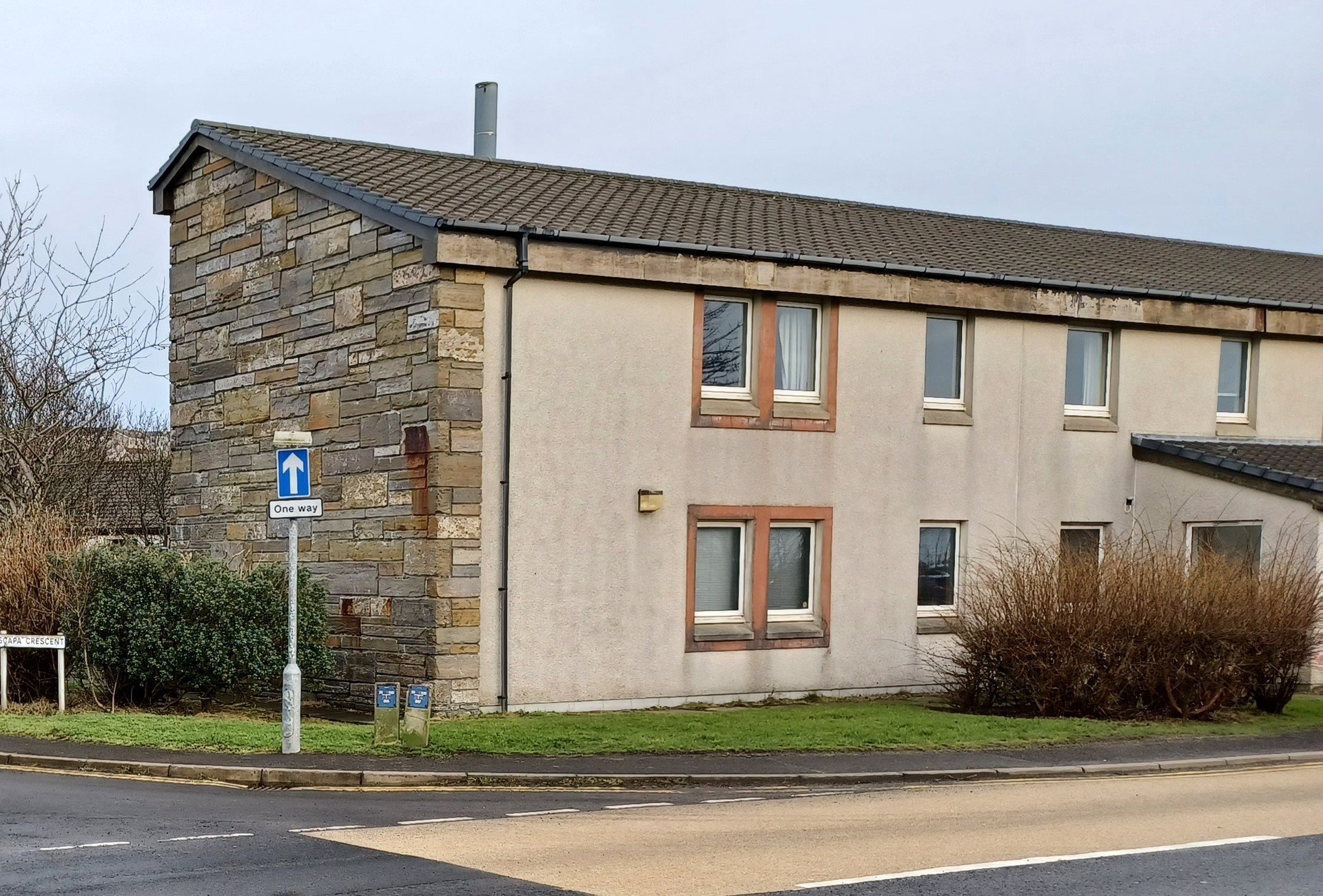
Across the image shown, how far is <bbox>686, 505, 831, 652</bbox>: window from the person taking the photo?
1997 centimetres

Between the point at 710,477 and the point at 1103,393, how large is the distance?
7040 mm

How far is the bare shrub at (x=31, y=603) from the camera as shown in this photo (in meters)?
18.8

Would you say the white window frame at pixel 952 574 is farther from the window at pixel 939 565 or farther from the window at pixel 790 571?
the window at pixel 790 571

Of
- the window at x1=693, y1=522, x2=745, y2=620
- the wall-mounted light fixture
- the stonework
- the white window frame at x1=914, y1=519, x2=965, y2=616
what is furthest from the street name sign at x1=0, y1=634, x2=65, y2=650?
the white window frame at x1=914, y1=519, x2=965, y2=616

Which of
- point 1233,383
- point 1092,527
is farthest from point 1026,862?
point 1233,383

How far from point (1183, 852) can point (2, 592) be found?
44.6ft

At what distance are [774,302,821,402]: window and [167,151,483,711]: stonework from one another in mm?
4239

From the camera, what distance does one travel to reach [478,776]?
45.2 ft

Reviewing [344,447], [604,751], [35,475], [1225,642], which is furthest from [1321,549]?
[35,475]

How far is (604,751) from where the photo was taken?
602 inches

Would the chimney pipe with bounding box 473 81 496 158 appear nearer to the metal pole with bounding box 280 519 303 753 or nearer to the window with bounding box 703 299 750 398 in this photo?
the window with bounding box 703 299 750 398

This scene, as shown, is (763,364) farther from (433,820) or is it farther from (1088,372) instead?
(433,820)

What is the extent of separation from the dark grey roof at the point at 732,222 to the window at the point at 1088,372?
856 mm

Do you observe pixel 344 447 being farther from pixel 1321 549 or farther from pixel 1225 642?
pixel 1321 549
